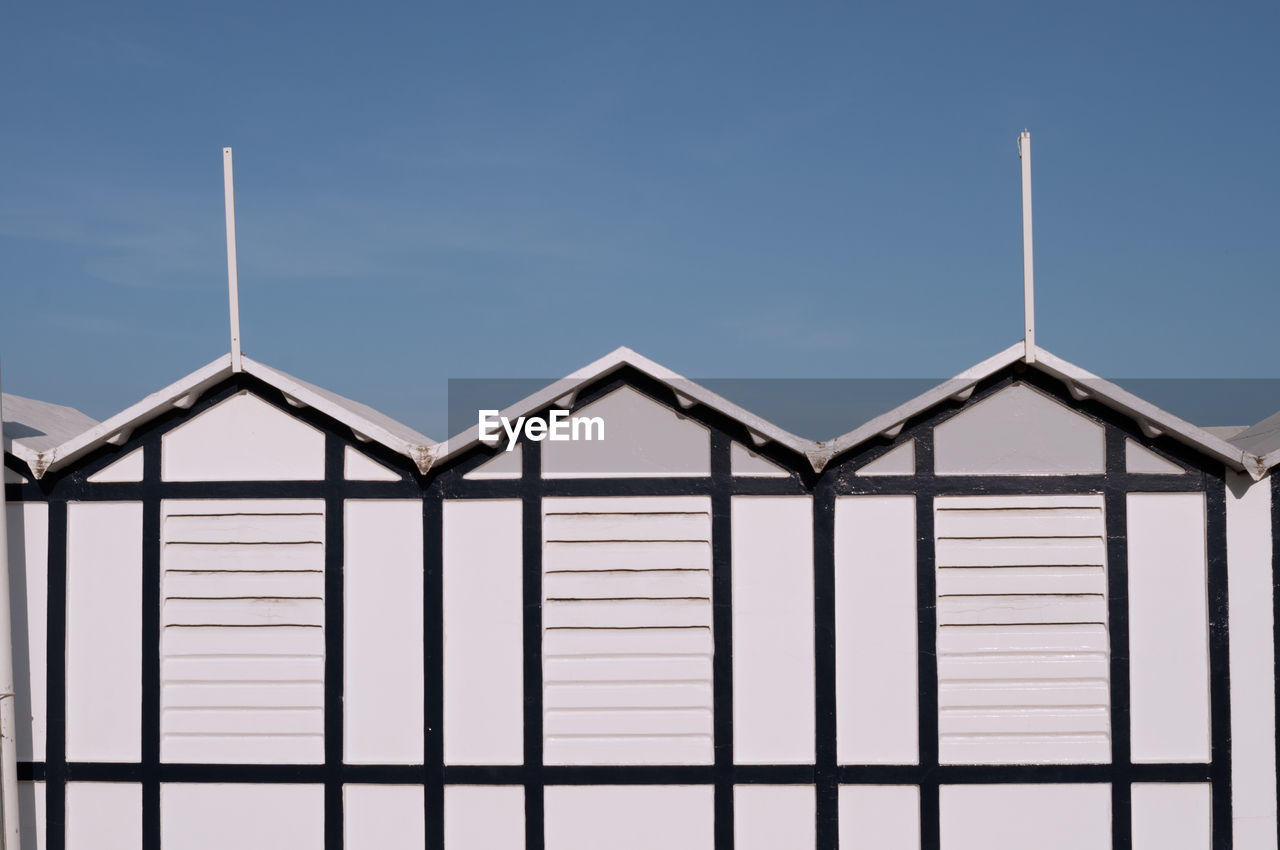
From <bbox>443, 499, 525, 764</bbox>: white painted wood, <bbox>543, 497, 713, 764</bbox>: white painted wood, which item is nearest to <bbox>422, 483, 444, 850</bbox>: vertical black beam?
<bbox>443, 499, 525, 764</bbox>: white painted wood

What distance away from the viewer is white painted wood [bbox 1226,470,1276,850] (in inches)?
206

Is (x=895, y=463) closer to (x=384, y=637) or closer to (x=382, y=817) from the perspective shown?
(x=384, y=637)

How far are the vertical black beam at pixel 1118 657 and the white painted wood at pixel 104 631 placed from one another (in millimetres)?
6460

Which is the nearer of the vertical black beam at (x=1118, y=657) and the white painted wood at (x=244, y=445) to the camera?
the vertical black beam at (x=1118, y=657)

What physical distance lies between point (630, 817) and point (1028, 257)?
14.9 ft

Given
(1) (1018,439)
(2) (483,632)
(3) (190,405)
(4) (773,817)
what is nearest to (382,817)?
(2) (483,632)

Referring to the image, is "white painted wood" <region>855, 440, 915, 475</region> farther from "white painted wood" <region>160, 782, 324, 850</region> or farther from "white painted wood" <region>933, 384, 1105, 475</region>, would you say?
"white painted wood" <region>160, 782, 324, 850</region>

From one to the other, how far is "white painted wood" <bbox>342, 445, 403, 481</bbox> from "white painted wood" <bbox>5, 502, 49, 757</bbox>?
207 cm

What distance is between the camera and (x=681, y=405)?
5.36m

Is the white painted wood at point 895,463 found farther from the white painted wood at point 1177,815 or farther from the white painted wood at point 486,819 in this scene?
the white painted wood at point 486,819

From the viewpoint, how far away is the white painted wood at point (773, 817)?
5316mm

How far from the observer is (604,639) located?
5359mm

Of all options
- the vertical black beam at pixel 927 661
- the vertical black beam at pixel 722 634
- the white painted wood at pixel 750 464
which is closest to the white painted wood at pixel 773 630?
the vertical black beam at pixel 722 634

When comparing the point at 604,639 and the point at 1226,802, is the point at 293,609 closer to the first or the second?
the point at 604,639
